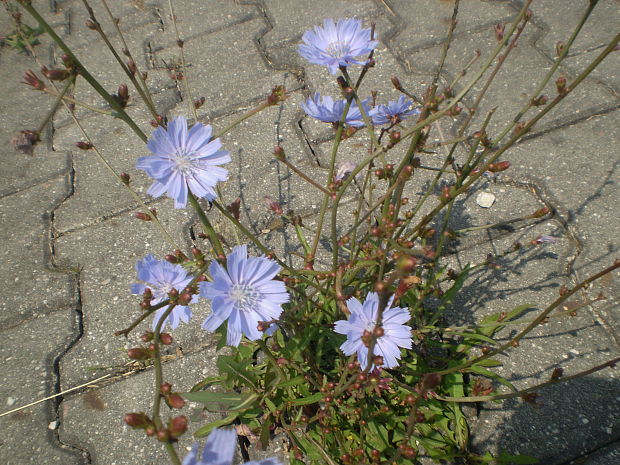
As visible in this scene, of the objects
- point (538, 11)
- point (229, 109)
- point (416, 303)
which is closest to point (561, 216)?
point (416, 303)

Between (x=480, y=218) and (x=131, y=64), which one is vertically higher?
(x=480, y=218)

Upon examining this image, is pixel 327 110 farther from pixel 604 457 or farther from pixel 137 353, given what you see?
pixel 604 457

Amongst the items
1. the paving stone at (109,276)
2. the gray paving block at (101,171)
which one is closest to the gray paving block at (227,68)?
the gray paving block at (101,171)

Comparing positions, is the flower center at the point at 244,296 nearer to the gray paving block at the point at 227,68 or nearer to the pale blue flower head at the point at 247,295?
the pale blue flower head at the point at 247,295

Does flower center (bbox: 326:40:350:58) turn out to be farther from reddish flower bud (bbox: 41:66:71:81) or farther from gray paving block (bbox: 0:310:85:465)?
gray paving block (bbox: 0:310:85:465)

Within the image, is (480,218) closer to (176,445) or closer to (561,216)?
(561,216)

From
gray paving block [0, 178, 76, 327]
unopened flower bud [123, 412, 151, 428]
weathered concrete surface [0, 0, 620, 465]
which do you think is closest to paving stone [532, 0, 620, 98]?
weathered concrete surface [0, 0, 620, 465]

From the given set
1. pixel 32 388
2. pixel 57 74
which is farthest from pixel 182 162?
pixel 32 388

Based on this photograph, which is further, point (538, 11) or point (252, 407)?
point (538, 11)
